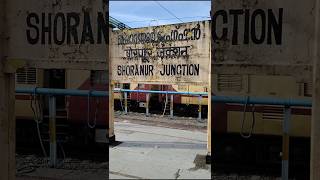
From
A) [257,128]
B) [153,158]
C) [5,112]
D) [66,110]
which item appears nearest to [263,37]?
[5,112]

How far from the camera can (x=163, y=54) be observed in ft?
13.1

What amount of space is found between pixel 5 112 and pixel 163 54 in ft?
7.93

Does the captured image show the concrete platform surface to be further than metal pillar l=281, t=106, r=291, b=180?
Yes

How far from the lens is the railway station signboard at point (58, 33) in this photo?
158 centimetres

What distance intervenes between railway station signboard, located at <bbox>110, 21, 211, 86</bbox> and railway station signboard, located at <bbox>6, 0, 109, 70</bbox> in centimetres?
217

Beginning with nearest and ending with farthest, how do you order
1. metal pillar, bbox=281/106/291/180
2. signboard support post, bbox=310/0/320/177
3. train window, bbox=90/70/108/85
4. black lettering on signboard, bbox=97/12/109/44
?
signboard support post, bbox=310/0/320/177 < black lettering on signboard, bbox=97/12/109/44 < metal pillar, bbox=281/106/291/180 < train window, bbox=90/70/108/85

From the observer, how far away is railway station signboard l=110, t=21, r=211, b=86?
374 centimetres

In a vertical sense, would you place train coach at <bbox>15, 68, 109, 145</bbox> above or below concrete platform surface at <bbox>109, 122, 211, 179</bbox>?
above

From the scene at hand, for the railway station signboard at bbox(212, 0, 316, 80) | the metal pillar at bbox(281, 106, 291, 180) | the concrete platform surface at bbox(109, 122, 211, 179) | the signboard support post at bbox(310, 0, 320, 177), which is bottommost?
the concrete platform surface at bbox(109, 122, 211, 179)

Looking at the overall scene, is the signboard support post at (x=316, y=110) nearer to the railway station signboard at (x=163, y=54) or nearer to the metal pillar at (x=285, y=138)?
the metal pillar at (x=285, y=138)

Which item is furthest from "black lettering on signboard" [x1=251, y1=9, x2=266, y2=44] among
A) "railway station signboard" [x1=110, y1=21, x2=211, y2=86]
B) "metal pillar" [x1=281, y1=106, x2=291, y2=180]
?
"railway station signboard" [x1=110, y1=21, x2=211, y2=86]

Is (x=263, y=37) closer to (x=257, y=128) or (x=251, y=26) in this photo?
(x=251, y=26)

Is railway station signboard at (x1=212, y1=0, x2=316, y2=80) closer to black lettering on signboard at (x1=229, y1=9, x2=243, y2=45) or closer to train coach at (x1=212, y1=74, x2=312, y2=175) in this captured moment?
black lettering on signboard at (x1=229, y1=9, x2=243, y2=45)

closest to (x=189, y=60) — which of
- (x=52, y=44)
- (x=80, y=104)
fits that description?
(x=80, y=104)
